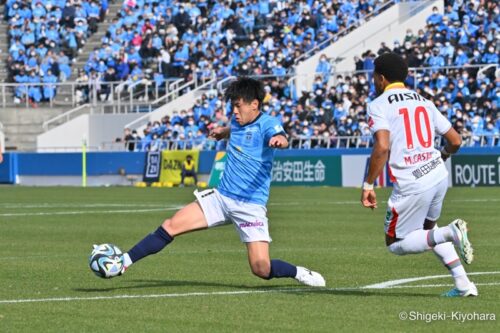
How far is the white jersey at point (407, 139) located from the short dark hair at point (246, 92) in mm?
1246

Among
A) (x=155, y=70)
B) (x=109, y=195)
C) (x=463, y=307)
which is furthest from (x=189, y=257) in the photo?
(x=155, y=70)

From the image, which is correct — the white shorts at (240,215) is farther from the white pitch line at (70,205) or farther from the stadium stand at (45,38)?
the stadium stand at (45,38)

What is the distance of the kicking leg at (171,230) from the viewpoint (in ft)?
38.5

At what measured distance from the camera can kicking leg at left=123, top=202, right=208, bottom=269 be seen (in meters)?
11.7

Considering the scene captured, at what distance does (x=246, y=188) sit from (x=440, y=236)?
1944 mm

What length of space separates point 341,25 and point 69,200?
18367 mm

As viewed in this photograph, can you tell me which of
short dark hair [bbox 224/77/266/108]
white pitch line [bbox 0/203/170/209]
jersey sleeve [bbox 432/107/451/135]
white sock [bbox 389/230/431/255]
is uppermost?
short dark hair [bbox 224/77/266/108]

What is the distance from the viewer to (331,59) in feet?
154

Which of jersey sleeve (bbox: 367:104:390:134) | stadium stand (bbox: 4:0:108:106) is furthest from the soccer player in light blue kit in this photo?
stadium stand (bbox: 4:0:108:106)

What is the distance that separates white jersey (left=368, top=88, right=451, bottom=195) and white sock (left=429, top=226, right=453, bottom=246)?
36 cm

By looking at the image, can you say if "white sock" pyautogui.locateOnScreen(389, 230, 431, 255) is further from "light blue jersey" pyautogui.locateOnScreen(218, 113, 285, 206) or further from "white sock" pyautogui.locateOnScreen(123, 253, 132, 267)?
"white sock" pyautogui.locateOnScreen(123, 253, 132, 267)

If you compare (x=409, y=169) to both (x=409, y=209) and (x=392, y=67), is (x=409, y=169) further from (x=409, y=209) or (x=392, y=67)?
(x=392, y=67)

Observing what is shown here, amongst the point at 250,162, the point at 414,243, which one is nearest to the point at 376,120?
the point at 414,243

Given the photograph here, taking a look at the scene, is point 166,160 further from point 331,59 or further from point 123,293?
point 123,293
